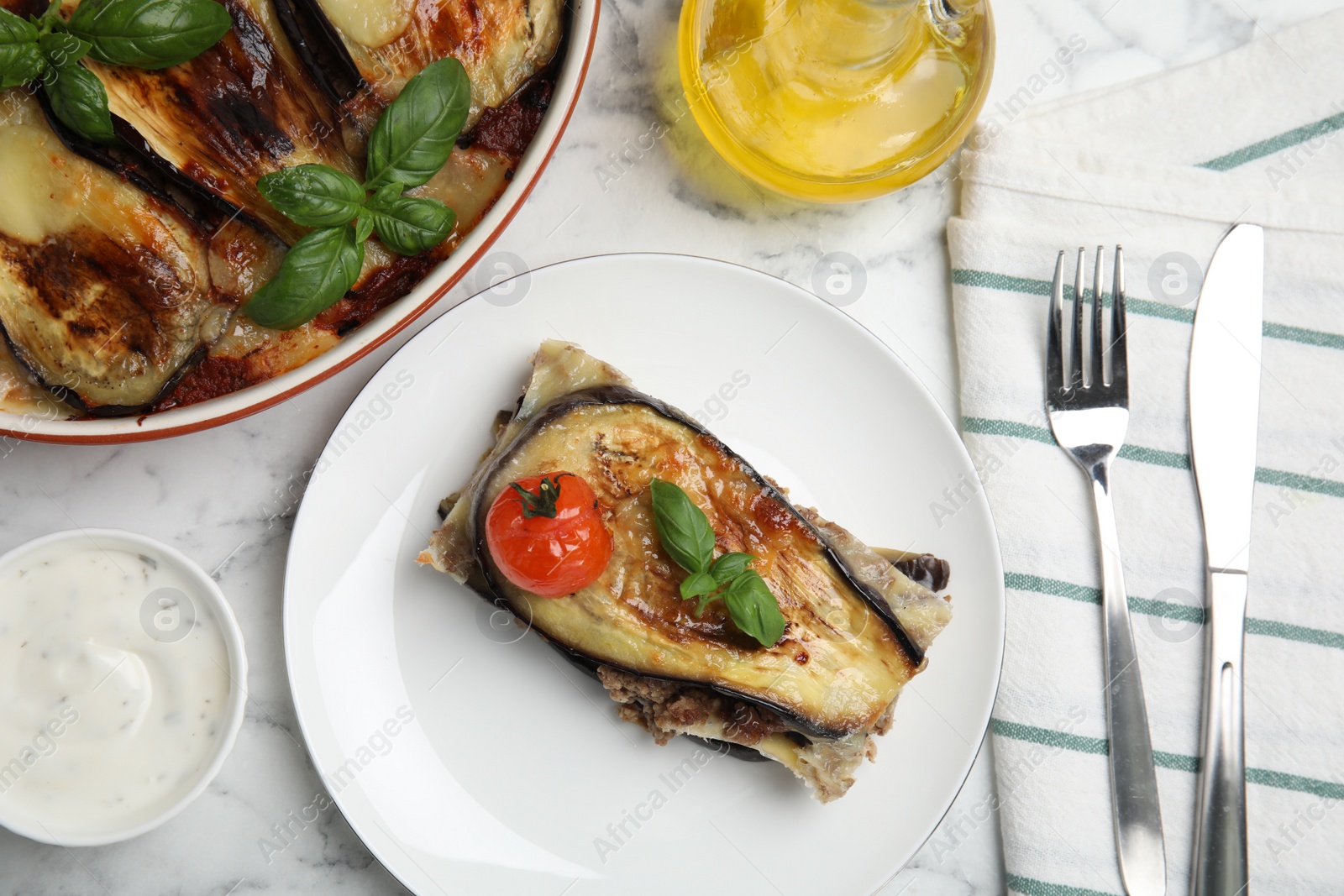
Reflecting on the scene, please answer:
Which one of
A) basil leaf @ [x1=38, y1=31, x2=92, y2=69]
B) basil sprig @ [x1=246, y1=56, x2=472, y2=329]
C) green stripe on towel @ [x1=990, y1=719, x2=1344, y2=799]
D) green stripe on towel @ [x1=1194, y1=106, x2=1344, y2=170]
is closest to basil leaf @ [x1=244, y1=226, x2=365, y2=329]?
basil sprig @ [x1=246, y1=56, x2=472, y2=329]

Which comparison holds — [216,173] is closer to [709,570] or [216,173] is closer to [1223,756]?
[709,570]

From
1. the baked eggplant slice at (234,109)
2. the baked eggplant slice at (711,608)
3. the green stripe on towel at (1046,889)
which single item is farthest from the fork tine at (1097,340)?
the baked eggplant slice at (234,109)

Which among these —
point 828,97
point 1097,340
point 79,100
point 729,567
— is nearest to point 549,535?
point 729,567

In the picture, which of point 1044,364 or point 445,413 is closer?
point 445,413

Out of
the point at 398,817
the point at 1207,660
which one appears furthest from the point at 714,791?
the point at 1207,660

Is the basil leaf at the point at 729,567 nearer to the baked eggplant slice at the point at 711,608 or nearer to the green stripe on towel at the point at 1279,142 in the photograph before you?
the baked eggplant slice at the point at 711,608

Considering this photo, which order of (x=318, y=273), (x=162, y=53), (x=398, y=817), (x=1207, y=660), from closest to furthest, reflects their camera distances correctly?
(x=162, y=53) < (x=318, y=273) < (x=398, y=817) < (x=1207, y=660)

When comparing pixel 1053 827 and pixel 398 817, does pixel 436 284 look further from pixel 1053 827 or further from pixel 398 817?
pixel 1053 827

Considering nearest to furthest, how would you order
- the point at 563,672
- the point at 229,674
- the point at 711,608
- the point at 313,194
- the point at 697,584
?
the point at 313,194
the point at 697,584
the point at 711,608
the point at 229,674
the point at 563,672
